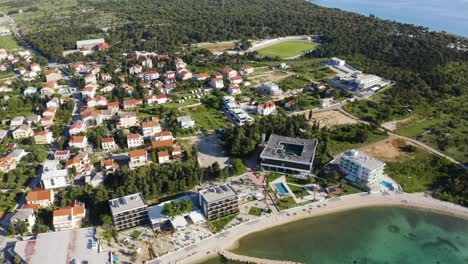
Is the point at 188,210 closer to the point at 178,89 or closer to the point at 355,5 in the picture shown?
the point at 178,89

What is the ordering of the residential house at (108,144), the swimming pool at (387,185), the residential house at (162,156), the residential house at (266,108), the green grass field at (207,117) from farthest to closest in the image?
the residential house at (266,108)
the green grass field at (207,117)
the residential house at (108,144)
the residential house at (162,156)
the swimming pool at (387,185)

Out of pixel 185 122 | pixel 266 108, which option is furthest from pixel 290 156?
pixel 185 122

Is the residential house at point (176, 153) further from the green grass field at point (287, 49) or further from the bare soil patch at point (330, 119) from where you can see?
the green grass field at point (287, 49)

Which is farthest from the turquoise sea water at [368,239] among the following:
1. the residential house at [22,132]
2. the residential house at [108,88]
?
the residential house at [108,88]

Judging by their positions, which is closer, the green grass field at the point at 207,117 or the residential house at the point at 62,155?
the residential house at the point at 62,155

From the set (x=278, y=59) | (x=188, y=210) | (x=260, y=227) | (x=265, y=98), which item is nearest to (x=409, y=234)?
(x=260, y=227)

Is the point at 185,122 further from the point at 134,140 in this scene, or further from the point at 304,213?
the point at 304,213
